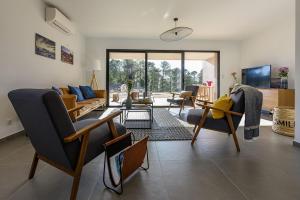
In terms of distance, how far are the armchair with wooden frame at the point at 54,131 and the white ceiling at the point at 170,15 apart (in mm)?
3254

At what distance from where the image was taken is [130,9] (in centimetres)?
437

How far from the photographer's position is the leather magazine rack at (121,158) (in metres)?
1.56

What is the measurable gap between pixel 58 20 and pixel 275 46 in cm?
553

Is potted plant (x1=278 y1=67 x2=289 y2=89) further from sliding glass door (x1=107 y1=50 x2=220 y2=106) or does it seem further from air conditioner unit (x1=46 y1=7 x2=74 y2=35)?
air conditioner unit (x1=46 y1=7 x2=74 y2=35)

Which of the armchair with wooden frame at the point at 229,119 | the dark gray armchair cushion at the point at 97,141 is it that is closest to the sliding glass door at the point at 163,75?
the armchair with wooden frame at the point at 229,119

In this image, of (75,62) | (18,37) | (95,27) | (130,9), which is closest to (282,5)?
(130,9)

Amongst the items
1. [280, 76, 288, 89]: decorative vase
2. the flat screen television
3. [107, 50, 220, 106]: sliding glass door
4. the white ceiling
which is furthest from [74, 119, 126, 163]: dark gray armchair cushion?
Result: [107, 50, 220, 106]: sliding glass door

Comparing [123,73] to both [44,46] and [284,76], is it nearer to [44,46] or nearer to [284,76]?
[44,46]

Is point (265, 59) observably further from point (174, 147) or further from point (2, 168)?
point (2, 168)

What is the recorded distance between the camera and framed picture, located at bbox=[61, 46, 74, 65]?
4.95m

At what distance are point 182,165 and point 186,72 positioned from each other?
18.9 ft

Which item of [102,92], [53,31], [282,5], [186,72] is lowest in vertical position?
[102,92]

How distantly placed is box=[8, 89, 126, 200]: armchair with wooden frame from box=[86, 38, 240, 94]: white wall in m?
5.67

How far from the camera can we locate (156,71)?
742cm
